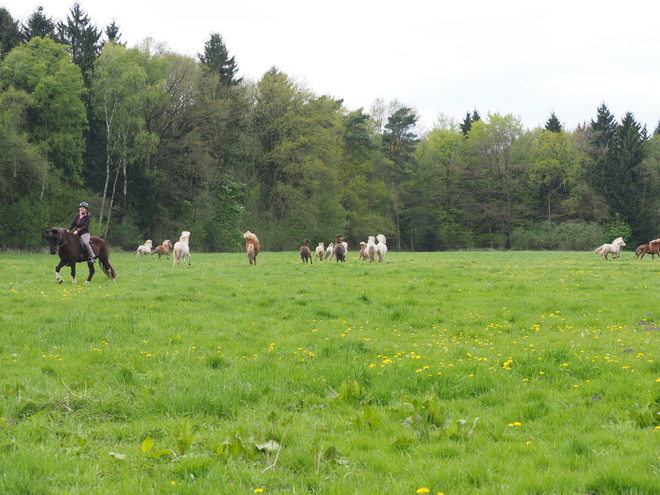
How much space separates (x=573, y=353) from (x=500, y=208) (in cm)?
6949

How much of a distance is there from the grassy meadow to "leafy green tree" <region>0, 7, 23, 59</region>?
41.1 metres

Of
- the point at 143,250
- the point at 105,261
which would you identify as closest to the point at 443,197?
the point at 143,250

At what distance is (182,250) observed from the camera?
1087 inches

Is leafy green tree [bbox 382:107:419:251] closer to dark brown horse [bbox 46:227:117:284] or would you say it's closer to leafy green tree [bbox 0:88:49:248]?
leafy green tree [bbox 0:88:49:248]

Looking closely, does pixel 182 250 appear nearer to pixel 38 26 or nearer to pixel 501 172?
pixel 38 26

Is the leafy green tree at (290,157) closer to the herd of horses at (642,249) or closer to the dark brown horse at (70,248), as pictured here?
the herd of horses at (642,249)

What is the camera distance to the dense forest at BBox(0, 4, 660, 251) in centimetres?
4103

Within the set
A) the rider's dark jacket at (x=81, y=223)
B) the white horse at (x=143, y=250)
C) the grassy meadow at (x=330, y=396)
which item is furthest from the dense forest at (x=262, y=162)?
the grassy meadow at (x=330, y=396)

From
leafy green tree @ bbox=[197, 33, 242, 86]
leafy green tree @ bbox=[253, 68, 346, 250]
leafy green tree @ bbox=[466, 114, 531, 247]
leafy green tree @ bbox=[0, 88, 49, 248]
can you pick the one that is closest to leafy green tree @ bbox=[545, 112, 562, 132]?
leafy green tree @ bbox=[466, 114, 531, 247]

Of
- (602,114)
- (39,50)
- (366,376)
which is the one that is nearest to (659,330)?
(366,376)

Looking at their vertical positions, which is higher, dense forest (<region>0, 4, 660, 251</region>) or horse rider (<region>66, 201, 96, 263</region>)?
dense forest (<region>0, 4, 660, 251</region>)

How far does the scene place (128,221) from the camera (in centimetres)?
4978

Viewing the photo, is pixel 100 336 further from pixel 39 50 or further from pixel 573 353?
pixel 39 50

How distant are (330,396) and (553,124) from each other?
8709 cm
